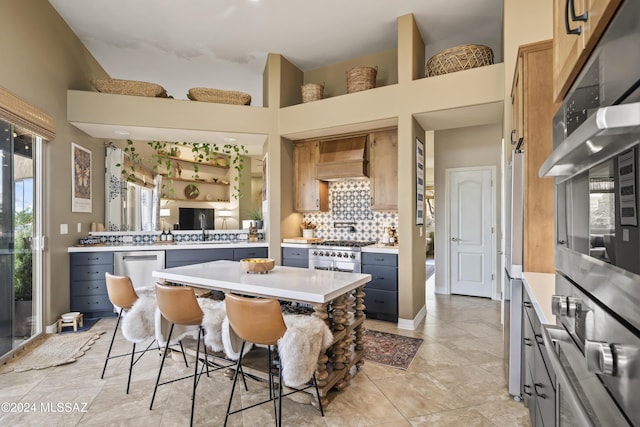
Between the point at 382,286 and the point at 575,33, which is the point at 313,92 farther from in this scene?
the point at 575,33

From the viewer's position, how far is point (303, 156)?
5117mm

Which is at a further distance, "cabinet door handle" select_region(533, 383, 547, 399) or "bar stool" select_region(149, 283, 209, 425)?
"bar stool" select_region(149, 283, 209, 425)

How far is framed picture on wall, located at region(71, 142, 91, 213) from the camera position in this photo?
4.36m

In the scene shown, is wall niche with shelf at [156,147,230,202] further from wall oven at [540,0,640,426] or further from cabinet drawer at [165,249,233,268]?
wall oven at [540,0,640,426]

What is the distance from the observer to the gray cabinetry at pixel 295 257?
476 centimetres

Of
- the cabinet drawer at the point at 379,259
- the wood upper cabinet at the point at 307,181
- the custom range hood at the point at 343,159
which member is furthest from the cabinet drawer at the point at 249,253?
the cabinet drawer at the point at 379,259

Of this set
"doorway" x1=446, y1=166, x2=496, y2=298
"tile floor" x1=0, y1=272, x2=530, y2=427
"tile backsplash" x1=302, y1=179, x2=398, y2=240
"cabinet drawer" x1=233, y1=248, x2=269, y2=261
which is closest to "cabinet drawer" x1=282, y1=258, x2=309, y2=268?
"cabinet drawer" x1=233, y1=248, x2=269, y2=261

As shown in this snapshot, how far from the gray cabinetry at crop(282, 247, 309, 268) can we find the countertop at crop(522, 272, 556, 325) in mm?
3033

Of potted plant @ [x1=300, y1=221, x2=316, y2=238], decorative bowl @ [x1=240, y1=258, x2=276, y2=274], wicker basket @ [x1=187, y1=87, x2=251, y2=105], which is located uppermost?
wicker basket @ [x1=187, y1=87, x2=251, y2=105]

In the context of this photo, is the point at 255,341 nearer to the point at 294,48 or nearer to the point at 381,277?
the point at 381,277

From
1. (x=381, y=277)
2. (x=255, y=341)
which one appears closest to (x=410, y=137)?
(x=381, y=277)

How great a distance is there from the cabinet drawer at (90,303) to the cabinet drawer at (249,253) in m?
1.69

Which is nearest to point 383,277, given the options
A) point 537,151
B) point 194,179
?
point 537,151

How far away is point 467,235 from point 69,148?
5776 millimetres
